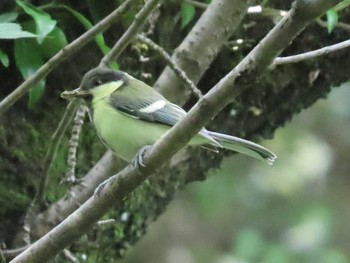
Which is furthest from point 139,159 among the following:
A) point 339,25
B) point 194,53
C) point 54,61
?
point 339,25

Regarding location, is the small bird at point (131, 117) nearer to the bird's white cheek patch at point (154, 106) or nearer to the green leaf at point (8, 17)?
the bird's white cheek patch at point (154, 106)

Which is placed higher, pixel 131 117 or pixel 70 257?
pixel 131 117

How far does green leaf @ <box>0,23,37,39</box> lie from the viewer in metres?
1.30

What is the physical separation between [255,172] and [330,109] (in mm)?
369

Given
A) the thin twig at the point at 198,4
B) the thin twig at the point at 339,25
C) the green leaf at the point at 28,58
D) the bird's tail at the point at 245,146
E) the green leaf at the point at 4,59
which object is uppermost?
the thin twig at the point at 339,25

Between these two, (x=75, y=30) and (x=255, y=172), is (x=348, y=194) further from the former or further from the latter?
(x=75, y=30)

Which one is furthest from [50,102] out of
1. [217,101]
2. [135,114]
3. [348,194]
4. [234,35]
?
[348,194]

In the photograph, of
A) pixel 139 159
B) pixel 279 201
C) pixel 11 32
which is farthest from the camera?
pixel 279 201

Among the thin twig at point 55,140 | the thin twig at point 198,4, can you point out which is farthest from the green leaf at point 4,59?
the thin twig at point 198,4

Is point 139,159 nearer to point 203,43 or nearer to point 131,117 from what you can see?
point 131,117

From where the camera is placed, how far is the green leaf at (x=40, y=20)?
142 centimetres

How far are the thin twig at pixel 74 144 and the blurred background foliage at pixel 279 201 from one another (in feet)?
5.68

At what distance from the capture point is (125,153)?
1.36 metres

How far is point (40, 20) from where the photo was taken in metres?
1.43
